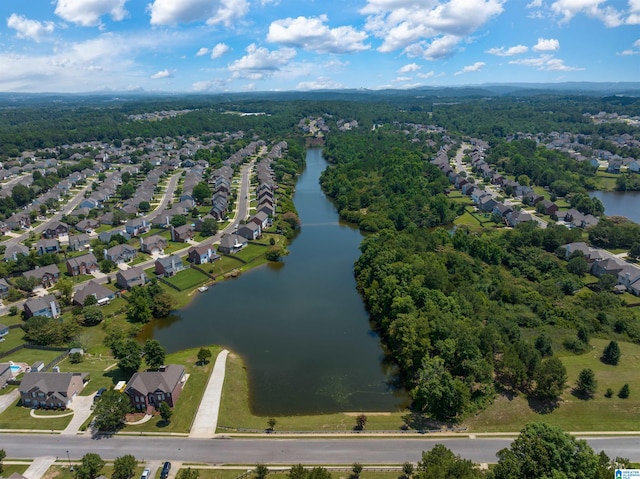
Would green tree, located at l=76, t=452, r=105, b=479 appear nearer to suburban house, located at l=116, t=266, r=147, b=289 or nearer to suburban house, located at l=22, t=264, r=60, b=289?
suburban house, located at l=116, t=266, r=147, b=289

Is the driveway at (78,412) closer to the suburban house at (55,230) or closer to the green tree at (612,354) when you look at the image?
the green tree at (612,354)

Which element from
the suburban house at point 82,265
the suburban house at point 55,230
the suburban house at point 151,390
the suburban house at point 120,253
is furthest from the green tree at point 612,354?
the suburban house at point 55,230

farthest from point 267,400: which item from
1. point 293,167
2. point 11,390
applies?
point 293,167

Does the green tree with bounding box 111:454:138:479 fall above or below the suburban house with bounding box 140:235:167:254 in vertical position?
below

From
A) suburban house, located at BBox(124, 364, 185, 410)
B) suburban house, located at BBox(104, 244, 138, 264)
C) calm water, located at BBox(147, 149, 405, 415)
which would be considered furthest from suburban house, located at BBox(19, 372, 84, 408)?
suburban house, located at BBox(104, 244, 138, 264)

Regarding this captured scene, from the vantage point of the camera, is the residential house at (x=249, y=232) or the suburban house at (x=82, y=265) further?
the residential house at (x=249, y=232)
